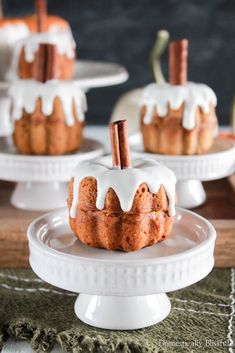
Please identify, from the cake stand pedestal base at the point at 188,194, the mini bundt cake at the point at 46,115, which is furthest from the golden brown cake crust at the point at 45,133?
the cake stand pedestal base at the point at 188,194

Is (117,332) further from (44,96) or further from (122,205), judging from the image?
(44,96)

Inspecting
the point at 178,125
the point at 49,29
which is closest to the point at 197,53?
the point at 49,29

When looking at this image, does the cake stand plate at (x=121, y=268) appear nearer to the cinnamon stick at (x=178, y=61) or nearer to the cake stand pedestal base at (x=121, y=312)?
the cake stand pedestal base at (x=121, y=312)

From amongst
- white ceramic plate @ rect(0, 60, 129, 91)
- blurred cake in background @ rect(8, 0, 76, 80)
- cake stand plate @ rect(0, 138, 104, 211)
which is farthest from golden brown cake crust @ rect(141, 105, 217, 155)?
blurred cake in background @ rect(8, 0, 76, 80)

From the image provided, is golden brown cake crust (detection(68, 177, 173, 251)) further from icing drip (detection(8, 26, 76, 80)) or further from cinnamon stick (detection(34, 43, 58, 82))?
icing drip (detection(8, 26, 76, 80))

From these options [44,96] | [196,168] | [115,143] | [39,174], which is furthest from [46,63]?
[115,143]
